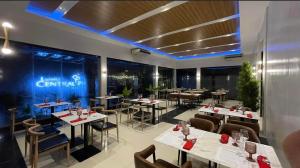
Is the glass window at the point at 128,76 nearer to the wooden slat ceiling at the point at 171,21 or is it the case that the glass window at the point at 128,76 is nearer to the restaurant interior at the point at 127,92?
the restaurant interior at the point at 127,92

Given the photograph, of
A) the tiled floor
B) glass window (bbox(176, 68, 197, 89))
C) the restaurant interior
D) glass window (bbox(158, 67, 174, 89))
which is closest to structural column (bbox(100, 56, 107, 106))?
the restaurant interior

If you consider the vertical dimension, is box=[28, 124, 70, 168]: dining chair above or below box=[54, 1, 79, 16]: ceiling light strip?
below

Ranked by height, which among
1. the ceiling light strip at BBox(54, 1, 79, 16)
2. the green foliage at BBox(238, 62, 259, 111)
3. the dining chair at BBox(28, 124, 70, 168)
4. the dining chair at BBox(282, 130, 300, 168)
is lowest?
the dining chair at BBox(28, 124, 70, 168)

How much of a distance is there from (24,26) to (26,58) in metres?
0.98

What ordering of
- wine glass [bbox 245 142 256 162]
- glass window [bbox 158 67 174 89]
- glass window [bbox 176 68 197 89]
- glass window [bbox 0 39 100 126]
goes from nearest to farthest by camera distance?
wine glass [bbox 245 142 256 162] < glass window [bbox 0 39 100 126] < glass window [bbox 158 67 174 89] < glass window [bbox 176 68 197 89]

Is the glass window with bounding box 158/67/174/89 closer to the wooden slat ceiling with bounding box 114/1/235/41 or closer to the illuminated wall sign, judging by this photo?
the wooden slat ceiling with bounding box 114/1/235/41

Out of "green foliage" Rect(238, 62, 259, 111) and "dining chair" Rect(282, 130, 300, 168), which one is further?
"green foliage" Rect(238, 62, 259, 111)

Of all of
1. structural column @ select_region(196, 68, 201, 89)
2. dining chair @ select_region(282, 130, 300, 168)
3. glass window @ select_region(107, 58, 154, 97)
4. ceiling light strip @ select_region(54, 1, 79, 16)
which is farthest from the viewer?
structural column @ select_region(196, 68, 201, 89)

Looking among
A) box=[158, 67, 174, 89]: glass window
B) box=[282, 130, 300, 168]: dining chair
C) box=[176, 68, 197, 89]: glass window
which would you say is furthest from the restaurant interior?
box=[176, 68, 197, 89]: glass window

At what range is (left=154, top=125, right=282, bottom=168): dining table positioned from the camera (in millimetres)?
1326

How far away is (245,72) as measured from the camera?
15.0 feet

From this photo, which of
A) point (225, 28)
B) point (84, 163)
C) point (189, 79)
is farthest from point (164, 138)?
point (189, 79)

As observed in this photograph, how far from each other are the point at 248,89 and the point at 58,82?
6.95 metres

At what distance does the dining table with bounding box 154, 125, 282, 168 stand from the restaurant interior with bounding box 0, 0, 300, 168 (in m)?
0.01
